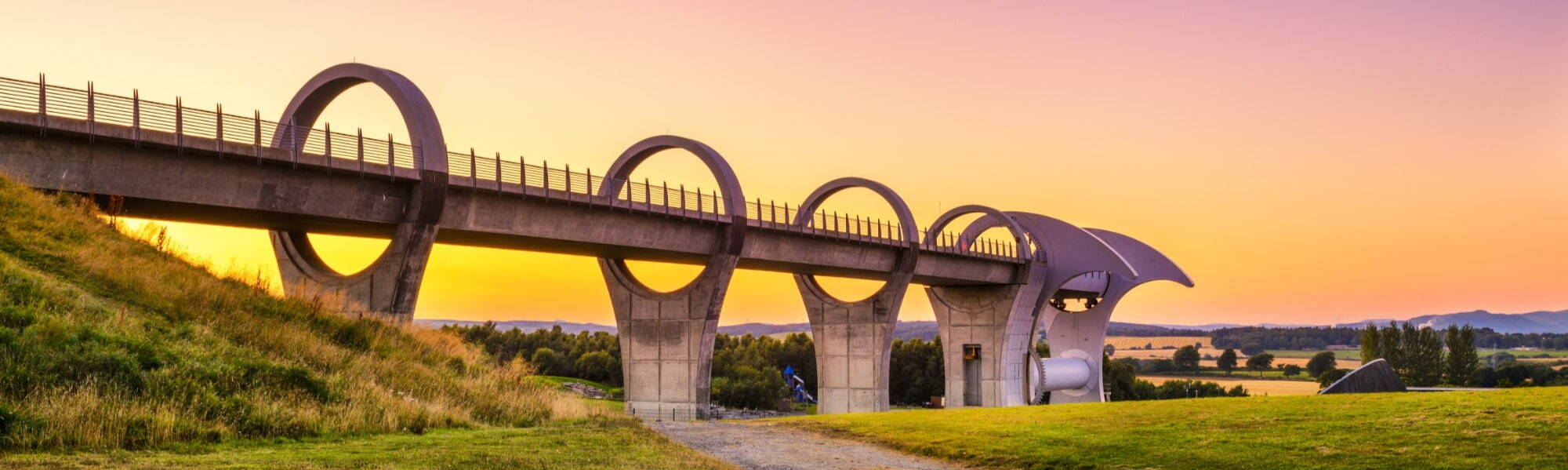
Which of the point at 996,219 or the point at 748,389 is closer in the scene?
the point at 996,219

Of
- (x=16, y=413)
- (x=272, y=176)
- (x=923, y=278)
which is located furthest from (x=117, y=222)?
(x=923, y=278)

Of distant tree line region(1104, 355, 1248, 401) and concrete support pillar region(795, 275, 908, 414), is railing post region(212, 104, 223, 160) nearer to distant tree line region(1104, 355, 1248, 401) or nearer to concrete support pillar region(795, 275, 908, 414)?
concrete support pillar region(795, 275, 908, 414)

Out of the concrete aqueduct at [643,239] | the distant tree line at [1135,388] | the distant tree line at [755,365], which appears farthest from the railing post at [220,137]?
the distant tree line at [1135,388]

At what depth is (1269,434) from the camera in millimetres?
19609

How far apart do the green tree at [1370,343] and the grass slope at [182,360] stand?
370ft

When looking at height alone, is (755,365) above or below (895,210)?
below

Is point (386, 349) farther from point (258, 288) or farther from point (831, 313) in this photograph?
point (831, 313)

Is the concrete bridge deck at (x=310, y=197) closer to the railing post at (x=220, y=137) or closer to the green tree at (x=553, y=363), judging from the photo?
the railing post at (x=220, y=137)

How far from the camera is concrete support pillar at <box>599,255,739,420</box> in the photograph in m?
47.7

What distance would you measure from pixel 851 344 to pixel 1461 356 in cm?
8162

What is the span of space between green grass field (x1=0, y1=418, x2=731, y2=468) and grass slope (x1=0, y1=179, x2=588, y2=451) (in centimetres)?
65

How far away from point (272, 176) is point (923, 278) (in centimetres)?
4372

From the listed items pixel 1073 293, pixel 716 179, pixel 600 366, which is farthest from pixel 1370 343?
pixel 716 179

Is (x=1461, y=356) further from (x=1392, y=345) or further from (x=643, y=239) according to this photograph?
(x=643, y=239)
